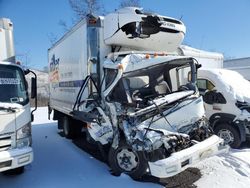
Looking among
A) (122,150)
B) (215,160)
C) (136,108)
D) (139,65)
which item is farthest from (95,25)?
(215,160)

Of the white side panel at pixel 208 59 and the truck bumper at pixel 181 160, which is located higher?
the white side panel at pixel 208 59

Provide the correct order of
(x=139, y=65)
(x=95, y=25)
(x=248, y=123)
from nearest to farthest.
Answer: (x=139, y=65) < (x=95, y=25) < (x=248, y=123)

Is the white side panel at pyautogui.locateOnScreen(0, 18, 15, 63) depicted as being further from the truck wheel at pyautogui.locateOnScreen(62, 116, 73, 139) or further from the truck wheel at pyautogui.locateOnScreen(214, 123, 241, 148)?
the truck wheel at pyautogui.locateOnScreen(214, 123, 241, 148)

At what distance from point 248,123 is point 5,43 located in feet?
21.1

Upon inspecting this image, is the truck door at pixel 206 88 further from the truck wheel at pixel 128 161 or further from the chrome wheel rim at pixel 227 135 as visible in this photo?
the truck wheel at pixel 128 161

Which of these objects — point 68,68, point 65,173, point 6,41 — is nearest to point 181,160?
point 65,173

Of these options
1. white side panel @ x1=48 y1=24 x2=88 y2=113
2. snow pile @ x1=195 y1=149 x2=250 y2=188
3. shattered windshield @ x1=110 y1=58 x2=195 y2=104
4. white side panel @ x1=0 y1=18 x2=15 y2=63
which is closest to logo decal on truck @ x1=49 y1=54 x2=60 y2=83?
Result: white side panel @ x1=48 y1=24 x2=88 y2=113

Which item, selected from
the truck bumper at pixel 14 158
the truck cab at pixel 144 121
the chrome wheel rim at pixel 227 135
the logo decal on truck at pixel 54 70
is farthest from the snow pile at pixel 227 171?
the logo decal on truck at pixel 54 70

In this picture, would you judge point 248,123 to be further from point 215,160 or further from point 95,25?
point 95,25

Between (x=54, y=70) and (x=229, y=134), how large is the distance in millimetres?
6683

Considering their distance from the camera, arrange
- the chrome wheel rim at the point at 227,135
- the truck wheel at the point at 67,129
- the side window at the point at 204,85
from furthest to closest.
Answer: the truck wheel at the point at 67,129 < the side window at the point at 204,85 < the chrome wheel rim at the point at 227,135

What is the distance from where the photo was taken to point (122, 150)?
495cm

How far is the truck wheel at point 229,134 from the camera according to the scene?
721cm

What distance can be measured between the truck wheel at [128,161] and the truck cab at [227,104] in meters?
3.74
